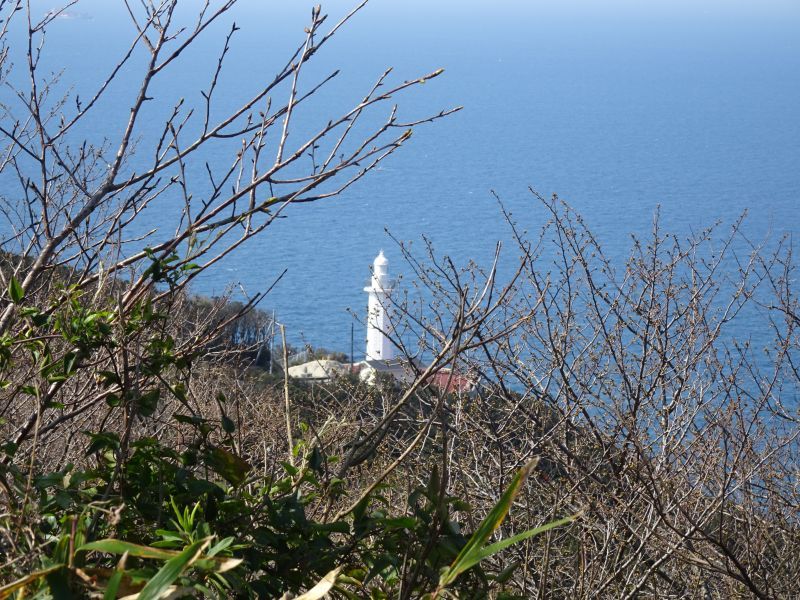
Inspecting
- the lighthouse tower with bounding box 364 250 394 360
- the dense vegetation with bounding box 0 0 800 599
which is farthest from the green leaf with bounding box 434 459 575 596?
the lighthouse tower with bounding box 364 250 394 360

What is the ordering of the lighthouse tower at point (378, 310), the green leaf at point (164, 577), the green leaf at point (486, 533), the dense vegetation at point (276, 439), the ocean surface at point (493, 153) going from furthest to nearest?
1. the ocean surface at point (493, 153)
2. the lighthouse tower at point (378, 310)
3. the dense vegetation at point (276, 439)
4. the green leaf at point (486, 533)
5. the green leaf at point (164, 577)

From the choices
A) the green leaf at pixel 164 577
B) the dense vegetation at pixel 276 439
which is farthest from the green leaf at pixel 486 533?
the green leaf at pixel 164 577

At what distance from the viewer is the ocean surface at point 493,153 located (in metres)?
25.0

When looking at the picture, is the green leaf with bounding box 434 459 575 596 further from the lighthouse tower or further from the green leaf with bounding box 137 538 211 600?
the lighthouse tower

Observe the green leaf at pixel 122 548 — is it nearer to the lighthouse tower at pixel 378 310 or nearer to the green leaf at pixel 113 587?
the green leaf at pixel 113 587

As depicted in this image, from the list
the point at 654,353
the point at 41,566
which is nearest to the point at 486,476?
the point at 654,353

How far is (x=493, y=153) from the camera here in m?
51.1

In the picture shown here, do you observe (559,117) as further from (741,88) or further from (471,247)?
(471,247)

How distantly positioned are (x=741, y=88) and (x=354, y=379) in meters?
95.3

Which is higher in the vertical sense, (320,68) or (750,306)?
(320,68)

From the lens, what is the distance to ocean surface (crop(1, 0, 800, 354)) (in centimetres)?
2505

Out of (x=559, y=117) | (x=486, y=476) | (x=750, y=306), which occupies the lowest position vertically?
(x=486, y=476)

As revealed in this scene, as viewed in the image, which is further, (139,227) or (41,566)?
(139,227)

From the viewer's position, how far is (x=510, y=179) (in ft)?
139
